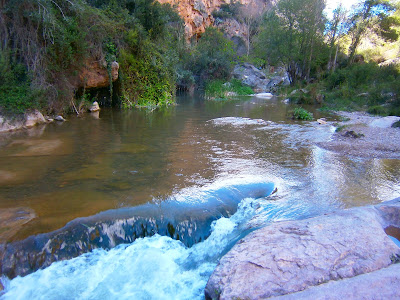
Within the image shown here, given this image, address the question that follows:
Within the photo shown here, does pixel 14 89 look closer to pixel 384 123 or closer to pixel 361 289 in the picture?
pixel 361 289

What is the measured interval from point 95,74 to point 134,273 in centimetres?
1222

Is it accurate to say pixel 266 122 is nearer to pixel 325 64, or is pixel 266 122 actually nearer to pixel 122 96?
pixel 122 96

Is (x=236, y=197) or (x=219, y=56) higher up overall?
(x=219, y=56)

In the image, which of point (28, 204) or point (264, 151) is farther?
point (264, 151)

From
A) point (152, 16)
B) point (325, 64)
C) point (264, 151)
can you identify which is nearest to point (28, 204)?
point (264, 151)

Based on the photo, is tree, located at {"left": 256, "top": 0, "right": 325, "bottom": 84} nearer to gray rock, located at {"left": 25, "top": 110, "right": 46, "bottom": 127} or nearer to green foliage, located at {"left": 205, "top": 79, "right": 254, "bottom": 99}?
green foliage, located at {"left": 205, "top": 79, "right": 254, "bottom": 99}

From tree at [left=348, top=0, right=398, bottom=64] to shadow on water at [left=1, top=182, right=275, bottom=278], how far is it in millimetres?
28237

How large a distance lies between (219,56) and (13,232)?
101 feet

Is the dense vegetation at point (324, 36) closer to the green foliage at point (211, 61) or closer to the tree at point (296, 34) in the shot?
the tree at point (296, 34)

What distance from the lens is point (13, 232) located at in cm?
358

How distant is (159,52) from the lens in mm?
17547

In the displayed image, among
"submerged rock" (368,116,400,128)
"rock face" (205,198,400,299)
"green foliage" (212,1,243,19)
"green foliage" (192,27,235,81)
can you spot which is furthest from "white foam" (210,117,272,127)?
"green foliage" (212,1,243,19)

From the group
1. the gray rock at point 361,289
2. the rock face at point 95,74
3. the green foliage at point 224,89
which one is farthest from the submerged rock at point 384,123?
the green foliage at point 224,89

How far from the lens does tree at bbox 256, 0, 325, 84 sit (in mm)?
27719
